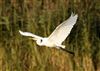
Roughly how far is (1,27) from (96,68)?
3.15ft

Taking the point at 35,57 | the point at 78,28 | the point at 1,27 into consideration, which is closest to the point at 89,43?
the point at 78,28

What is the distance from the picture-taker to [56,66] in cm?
478

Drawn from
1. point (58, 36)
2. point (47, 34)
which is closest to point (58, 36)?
point (58, 36)

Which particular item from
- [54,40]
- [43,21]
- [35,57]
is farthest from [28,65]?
[54,40]

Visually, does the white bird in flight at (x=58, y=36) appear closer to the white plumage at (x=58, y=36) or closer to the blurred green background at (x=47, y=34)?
the white plumage at (x=58, y=36)

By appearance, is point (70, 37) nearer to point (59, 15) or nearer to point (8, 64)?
point (59, 15)

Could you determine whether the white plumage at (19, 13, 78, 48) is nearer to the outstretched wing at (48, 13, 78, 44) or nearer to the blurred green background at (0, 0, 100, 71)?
the outstretched wing at (48, 13, 78, 44)

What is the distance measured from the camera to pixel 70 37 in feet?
16.1

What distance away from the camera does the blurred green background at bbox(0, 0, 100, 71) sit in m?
4.79

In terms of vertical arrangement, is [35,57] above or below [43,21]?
below

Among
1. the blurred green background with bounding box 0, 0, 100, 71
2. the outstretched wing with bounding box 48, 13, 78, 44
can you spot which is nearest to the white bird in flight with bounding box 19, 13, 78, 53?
the outstretched wing with bounding box 48, 13, 78, 44

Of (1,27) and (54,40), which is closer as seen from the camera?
(54,40)

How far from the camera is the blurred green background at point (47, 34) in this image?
4.79 m

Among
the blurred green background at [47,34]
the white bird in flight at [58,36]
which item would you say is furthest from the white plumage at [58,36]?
the blurred green background at [47,34]
